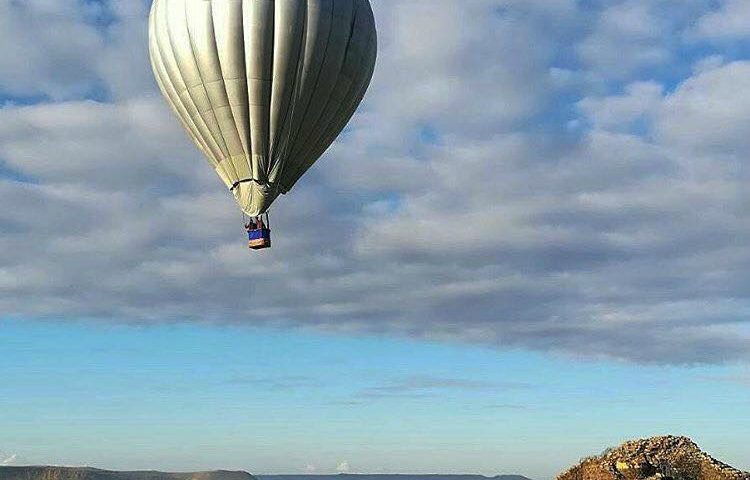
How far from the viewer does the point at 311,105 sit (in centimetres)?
8038

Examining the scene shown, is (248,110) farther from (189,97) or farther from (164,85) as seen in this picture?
(164,85)

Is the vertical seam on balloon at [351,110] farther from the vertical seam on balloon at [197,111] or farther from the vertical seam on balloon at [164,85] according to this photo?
the vertical seam on balloon at [164,85]

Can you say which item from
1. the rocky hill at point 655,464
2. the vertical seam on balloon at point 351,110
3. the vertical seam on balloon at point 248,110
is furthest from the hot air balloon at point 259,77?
the rocky hill at point 655,464

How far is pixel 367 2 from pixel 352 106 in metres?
8.91

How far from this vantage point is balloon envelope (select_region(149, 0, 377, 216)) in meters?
Result: 78.3

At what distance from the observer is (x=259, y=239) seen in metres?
81.1

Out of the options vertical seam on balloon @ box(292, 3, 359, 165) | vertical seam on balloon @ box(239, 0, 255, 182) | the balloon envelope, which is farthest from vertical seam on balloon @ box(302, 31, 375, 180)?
vertical seam on balloon @ box(239, 0, 255, 182)

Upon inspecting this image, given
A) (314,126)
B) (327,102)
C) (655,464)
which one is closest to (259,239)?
(314,126)

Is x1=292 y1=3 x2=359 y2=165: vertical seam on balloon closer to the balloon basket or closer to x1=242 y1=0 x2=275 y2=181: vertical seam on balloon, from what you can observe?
x1=242 y1=0 x2=275 y2=181: vertical seam on balloon

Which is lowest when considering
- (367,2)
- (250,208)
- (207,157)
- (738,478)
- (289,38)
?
(738,478)

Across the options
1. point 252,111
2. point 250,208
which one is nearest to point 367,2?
point 252,111

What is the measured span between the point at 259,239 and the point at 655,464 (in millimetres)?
35768

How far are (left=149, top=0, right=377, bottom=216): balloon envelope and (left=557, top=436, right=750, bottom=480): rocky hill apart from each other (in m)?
34.0

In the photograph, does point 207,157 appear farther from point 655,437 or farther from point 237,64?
point 655,437
